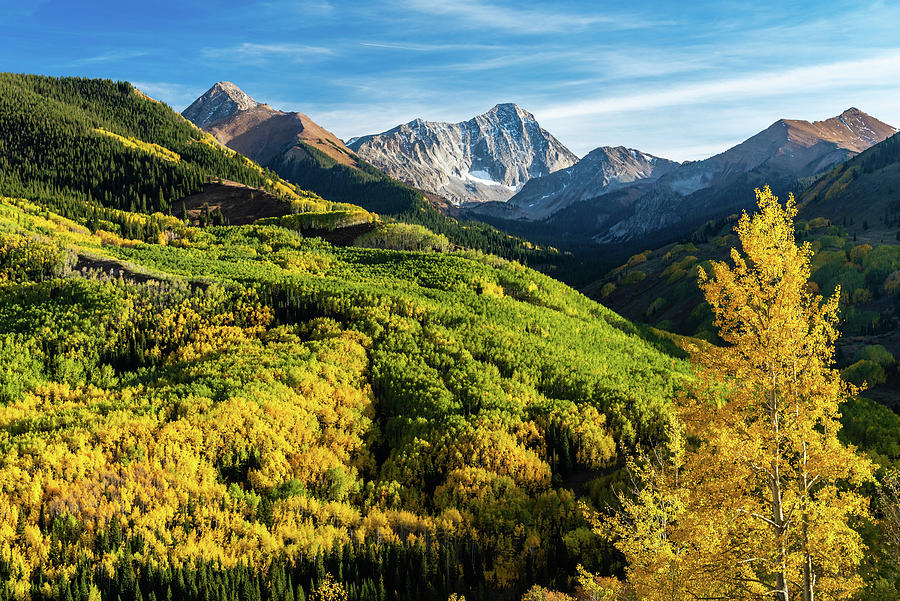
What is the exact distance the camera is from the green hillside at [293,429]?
3722 centimetres

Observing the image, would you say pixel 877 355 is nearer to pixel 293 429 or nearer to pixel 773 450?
pixel 293 429

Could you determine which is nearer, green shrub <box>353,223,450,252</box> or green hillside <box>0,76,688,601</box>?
green hillside <box>0,76,688,601</box>

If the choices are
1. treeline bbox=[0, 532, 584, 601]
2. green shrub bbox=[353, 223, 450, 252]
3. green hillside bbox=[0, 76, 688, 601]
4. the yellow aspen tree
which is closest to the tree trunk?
the yellow aspen tree

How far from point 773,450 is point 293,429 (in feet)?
155

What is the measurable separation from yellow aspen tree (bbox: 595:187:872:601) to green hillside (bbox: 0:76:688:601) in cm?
1299

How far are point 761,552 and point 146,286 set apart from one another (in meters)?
87.8

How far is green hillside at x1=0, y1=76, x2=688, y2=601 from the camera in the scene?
37219mm

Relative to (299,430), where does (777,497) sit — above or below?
above

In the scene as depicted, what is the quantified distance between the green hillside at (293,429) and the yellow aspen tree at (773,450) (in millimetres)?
12989

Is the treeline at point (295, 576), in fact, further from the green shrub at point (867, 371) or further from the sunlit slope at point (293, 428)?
the green shrub at point (867, 371)

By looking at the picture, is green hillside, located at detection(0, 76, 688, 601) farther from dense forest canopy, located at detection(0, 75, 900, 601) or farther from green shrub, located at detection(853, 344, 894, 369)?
green shrub, located at detection(853, 344, 894, 369)

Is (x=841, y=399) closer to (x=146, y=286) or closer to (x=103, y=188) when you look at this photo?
(x=146, y=286)

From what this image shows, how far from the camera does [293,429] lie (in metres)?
53.3

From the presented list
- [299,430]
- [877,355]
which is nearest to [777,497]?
[299,430]
